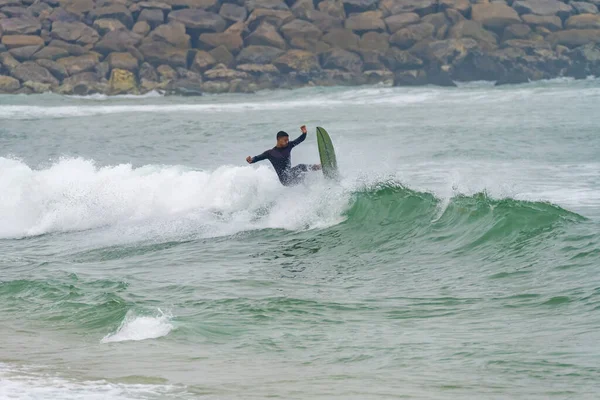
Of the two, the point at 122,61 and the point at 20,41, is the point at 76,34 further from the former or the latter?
the point at 122,61

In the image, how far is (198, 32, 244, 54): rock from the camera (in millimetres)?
48719

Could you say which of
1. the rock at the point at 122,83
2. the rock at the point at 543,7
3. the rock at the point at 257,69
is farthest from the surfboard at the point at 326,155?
the rock at the point at 543,7

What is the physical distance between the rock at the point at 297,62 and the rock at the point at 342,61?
0.56 meters

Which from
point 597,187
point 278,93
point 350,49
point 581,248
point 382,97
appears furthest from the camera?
point 350,49

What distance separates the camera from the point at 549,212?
12.5m

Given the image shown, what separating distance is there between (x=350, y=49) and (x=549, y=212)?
37.7 m

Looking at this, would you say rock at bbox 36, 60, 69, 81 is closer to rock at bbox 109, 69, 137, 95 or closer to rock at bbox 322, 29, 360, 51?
rock at bbox 109, 69, 137, 95

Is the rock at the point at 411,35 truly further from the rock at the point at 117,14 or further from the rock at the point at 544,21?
the rock at the point at 117,14

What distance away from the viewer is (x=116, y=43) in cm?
4797

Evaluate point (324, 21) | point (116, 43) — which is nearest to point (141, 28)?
point (116, 43)

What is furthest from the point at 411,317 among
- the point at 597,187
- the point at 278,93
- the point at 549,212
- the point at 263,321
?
the point at 278,93

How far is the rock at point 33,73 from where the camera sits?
46.9 meters

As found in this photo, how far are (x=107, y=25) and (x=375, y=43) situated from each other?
1303 centimetres

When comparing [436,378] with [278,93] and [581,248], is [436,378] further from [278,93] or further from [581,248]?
[278,93]
